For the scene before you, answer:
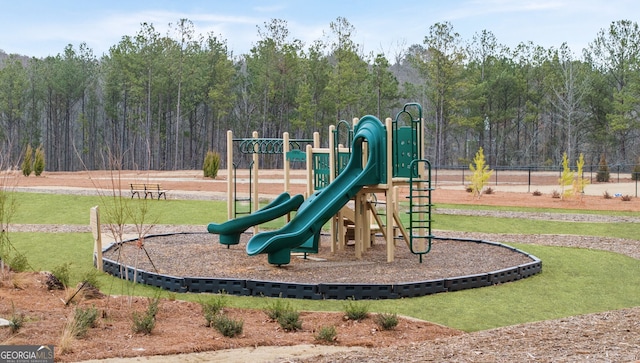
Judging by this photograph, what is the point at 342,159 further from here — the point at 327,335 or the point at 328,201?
the point at 327,335

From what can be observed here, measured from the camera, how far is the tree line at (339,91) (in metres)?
65.6

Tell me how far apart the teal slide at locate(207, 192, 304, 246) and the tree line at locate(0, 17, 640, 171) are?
172 feet

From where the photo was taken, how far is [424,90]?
71188mm

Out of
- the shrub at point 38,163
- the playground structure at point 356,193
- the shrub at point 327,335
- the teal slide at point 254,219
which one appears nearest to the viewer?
the shrub at point 327,335

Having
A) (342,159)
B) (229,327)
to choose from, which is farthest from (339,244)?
(229,327)

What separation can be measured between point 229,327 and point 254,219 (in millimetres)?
5925

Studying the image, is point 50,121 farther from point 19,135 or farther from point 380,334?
point 380,334

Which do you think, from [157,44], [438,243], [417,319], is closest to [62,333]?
[417,319]

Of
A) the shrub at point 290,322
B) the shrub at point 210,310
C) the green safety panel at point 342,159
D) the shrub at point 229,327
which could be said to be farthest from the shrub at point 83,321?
the green safety panel at point 342,159

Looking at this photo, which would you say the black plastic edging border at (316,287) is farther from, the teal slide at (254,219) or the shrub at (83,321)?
the teal slide at (254,219)

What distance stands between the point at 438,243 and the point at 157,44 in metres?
58.1

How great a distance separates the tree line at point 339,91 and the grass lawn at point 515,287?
47765mm

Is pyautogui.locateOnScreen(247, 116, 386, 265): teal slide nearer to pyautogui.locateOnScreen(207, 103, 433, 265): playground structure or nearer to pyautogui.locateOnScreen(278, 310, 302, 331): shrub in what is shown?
pyautogui.locateOnScreen(207, 103, 433, 265): playground structure

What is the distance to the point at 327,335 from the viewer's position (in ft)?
22.5
